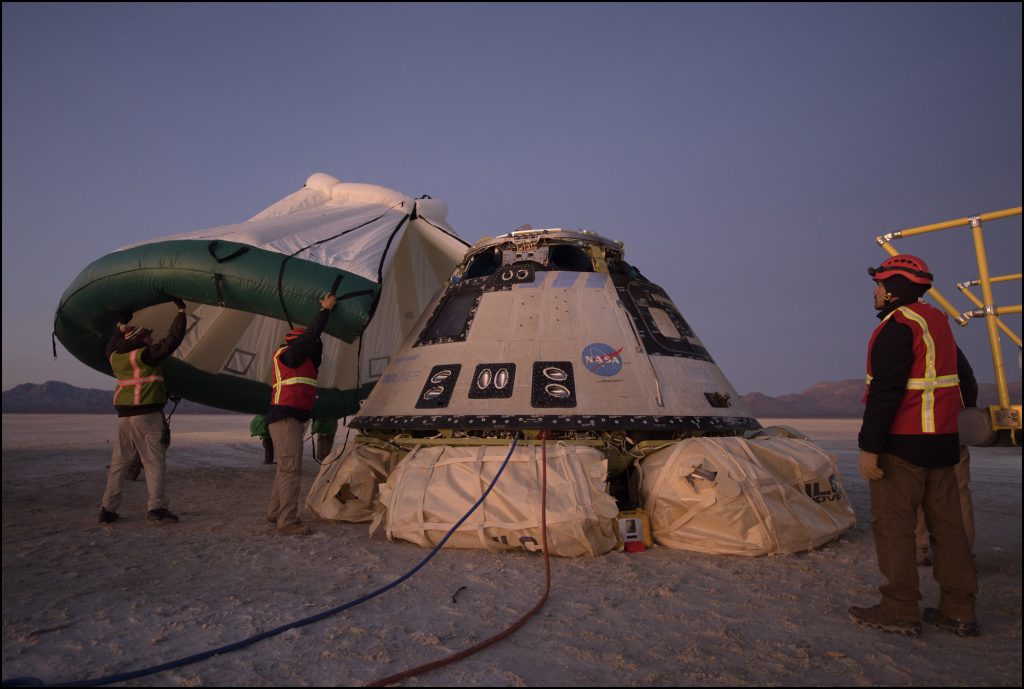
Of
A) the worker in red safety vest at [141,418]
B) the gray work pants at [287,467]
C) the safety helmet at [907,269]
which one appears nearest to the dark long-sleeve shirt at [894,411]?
the safety helmet at [907,269]

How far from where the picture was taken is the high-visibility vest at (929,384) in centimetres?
338

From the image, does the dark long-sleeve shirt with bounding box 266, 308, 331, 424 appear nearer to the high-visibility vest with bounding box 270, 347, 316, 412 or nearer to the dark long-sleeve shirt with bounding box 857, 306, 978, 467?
the high-visibility vest with bounding box 270, 347, 316, 412

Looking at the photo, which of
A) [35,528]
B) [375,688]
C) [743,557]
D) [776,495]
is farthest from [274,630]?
[35,528]

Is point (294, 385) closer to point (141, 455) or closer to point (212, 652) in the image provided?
point (141, 455)

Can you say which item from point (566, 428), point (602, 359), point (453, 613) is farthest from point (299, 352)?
point (453, 613)

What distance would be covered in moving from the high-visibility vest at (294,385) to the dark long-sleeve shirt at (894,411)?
16.4 ft

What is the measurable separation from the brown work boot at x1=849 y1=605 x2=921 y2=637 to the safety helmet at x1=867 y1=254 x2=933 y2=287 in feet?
6.43

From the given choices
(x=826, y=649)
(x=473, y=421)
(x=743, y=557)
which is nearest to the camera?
(x=826, y=649)

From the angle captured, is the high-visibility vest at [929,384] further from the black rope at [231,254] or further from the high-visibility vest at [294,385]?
the black rope at [231,254]

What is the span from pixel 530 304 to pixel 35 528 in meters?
5.54

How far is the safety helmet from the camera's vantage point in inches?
141

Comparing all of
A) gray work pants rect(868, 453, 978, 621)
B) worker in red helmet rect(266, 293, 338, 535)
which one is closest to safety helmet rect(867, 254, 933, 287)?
gray work pants rect(868, 453, 978, 621)

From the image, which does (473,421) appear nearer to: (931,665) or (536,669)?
(536,669)

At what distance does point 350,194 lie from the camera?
30.8ft
